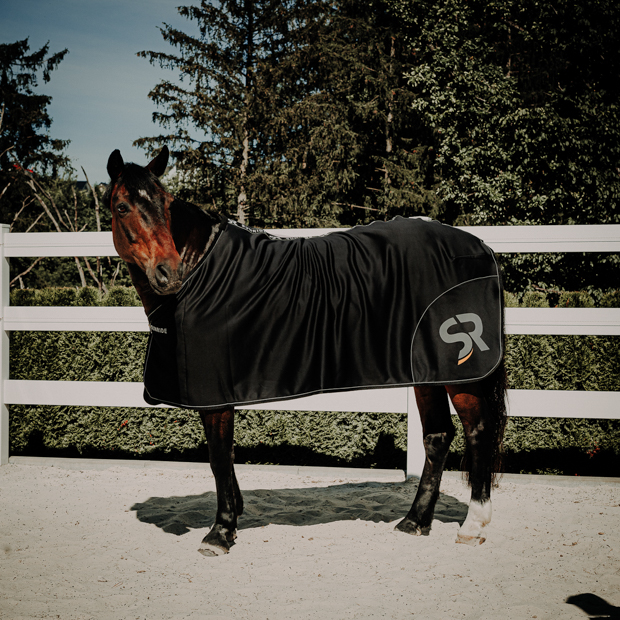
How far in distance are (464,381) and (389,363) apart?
385 mm

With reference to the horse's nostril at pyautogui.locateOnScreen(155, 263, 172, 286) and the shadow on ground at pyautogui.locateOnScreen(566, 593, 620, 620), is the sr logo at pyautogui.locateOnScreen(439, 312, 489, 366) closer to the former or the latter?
the shadow on ground at pyautogui.locateOnScreen(566, 593, 620, 620)

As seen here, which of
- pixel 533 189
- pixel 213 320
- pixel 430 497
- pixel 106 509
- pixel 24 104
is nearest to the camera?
pixel 213 320

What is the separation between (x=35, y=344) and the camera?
A: 16.3 ft

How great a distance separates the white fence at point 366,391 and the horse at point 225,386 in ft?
2.81

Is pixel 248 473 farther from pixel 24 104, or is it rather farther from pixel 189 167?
pixel 24 104

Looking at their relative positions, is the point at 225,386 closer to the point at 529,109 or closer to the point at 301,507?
the point at 301,507

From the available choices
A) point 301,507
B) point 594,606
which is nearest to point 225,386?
point 301,507

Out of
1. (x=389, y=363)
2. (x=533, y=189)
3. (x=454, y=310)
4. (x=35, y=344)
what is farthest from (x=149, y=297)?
(x=533, y=189)

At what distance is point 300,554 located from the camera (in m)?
2.68

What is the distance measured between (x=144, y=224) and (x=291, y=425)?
2.65 metres

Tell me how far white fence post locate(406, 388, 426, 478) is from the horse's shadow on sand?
0.40ft

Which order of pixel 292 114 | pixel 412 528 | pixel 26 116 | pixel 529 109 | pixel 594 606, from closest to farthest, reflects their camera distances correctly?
pixel 594 606 < pixel 412 528 < pixel 529 109 < pixel 292 114 < pixel 26 116

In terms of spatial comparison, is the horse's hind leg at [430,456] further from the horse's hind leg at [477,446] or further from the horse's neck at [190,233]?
the horse's neck at [190,233]

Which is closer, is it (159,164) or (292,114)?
(159,164)
